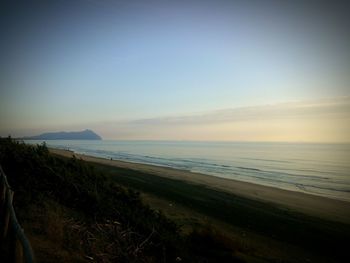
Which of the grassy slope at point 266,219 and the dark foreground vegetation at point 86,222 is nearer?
the dark foreground vegetation at point 86,222

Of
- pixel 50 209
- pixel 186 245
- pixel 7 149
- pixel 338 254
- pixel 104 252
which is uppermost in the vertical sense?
pixel 7 149

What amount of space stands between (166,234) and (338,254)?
7.94 m

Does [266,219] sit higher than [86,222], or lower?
lower

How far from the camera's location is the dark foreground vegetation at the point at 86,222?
6176 millimetres

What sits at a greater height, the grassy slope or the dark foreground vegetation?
the dark foreground vegetation

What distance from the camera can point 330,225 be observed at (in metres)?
16.0

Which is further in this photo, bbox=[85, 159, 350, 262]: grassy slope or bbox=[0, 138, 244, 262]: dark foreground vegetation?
bbox=[85, 159, 350, 262]: grassy slope

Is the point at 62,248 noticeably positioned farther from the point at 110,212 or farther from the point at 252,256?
the point at 252,256

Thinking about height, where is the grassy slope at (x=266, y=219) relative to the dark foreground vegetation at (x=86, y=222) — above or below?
below

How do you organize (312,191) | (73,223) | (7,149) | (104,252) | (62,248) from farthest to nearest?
(312,191) → (7,149) → (73,223) → (104,252) → (62,248)

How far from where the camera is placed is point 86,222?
303 inches

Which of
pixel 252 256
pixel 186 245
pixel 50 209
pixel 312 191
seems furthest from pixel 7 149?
pixel 312 191

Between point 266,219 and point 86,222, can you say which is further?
point 266,219

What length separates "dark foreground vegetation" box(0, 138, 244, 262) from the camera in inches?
243
